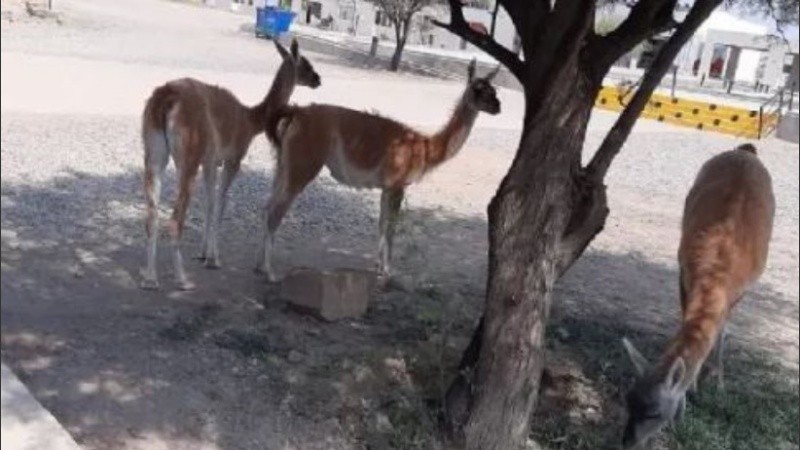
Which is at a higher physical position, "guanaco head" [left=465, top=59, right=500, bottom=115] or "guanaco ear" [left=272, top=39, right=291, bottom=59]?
"guanaco ear" [left=272, top=39, right=291, bottom=59]

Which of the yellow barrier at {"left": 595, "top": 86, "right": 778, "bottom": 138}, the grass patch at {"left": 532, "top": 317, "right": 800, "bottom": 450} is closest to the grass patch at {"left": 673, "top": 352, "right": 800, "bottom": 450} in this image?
the grass patch at {"left": 532, "top": 317, "right": 800, "bottom": 450}

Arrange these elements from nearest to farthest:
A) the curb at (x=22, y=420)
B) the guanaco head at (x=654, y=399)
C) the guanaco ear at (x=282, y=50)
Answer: the curb at (x=22, y=420) < the guanaco ear at (x=282, y=50) < the guanaco head at (x=654, y=399)

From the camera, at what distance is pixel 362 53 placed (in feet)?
12.3

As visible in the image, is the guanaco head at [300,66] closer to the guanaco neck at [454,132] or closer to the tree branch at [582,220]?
the tree branch at [582,220]

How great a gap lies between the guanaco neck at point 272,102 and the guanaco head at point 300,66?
0.09 meters

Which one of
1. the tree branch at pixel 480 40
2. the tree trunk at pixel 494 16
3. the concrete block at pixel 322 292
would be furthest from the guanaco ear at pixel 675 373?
the concrete block at pixel 322 292

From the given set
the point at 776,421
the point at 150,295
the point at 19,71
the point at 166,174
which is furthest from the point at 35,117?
the point at 776,421

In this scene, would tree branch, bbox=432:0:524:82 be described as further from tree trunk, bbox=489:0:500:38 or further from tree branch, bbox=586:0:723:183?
tree branch, bbox=586:0:723:183

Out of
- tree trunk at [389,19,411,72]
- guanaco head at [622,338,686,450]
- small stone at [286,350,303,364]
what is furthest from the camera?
small stone at [286,350,303,364]

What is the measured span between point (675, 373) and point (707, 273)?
0.89 meters

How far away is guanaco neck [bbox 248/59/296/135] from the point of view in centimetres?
507

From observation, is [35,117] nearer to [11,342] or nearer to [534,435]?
[11,342]

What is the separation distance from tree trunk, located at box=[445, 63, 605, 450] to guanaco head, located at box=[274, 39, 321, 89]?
101cm

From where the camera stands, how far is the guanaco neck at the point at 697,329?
405 cm
